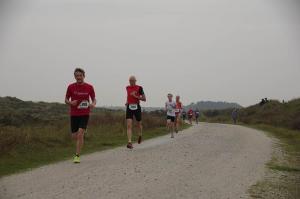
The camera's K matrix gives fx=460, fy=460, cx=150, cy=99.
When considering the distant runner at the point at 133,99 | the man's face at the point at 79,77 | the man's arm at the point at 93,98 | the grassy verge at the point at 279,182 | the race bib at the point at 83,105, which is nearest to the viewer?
the grassy verge at the point at 279,182

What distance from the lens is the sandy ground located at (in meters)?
6.87

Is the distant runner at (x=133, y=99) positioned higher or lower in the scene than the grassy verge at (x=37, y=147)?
higher

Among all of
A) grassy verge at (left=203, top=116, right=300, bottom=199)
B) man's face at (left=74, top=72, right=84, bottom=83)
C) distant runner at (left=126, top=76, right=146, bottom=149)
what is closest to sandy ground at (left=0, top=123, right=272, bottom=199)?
grassy verge at (left=203, top=116, right=300, bottom=199)

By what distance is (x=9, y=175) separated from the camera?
867cm

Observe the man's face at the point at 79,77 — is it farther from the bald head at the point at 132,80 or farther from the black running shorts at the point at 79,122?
the bald head at the point at 132,80

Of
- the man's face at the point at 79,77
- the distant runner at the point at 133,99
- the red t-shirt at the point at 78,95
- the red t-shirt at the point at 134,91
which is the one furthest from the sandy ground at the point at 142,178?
the red t-shirt at the point at 134,91

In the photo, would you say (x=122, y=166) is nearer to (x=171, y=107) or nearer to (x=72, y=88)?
(x=72, y=88)

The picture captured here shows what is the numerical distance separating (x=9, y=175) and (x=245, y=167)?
4.99m

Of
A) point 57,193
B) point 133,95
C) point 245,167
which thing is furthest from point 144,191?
point 133,95

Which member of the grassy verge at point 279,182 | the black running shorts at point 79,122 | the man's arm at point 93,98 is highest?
the man's arm at point 93,98

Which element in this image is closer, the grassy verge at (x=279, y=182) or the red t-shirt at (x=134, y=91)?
the grassy verge at (x=279, y=182)

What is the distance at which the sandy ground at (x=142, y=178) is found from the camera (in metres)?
6.87

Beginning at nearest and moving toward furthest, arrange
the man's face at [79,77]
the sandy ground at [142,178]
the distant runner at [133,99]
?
the sandy ground at [142,178] < the man's face at [79,77] < the distant runner at [133,99]

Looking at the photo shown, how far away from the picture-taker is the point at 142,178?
26.7ft
